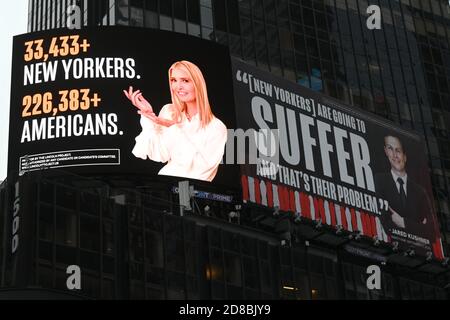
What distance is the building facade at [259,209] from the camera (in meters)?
44.2

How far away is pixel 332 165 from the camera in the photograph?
6309 centimetres

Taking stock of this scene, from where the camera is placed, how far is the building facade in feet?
145

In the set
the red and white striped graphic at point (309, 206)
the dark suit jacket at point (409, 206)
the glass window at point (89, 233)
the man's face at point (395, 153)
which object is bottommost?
the glass window at point (89, 233)

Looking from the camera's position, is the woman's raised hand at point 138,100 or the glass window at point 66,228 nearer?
the glass window at point 66,228

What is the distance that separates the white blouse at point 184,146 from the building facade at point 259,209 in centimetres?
143

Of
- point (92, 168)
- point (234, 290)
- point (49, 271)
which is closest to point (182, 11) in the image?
point (92, 168)

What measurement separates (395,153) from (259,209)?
1591 cm

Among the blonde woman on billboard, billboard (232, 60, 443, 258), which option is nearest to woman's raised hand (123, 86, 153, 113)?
the blonde woman on billboard

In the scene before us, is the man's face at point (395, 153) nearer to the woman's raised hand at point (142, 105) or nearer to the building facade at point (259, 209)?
the building facade at point (259, 209)

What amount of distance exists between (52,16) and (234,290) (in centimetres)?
3880

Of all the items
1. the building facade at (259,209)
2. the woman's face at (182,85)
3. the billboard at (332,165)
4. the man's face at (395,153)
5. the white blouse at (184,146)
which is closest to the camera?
the building facade at (259,209)

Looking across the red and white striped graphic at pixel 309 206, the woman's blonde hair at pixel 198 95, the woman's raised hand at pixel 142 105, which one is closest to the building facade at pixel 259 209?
the red and white striped graphic at pixel 309 206

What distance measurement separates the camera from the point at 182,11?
69750 mm

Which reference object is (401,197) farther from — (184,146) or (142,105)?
(142,105)
